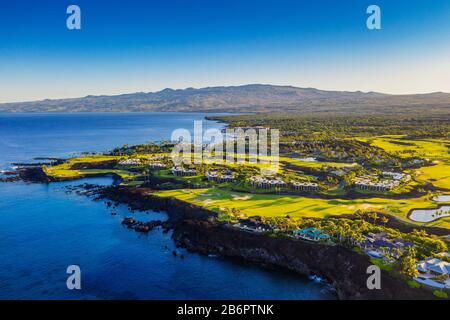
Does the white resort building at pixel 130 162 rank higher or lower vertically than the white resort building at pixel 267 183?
Result: higher

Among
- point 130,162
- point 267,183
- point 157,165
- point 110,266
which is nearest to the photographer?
point 110,266

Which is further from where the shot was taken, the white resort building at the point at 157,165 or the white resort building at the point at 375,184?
the white resort building at the point at 157,165

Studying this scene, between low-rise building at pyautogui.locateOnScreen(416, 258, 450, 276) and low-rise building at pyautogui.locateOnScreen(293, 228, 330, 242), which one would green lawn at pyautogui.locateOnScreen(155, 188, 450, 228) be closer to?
Result: low-rise building at pyautogui.locateOnScreen(293, 228, 330, 242)

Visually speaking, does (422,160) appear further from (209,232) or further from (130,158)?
(130,158)

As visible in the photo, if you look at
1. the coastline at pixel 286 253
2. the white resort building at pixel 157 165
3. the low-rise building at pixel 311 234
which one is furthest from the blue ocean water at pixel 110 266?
the white resort building at pixel 157 165

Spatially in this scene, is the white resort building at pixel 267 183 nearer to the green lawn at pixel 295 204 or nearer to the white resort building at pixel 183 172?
the green lawn at pixel 295 204

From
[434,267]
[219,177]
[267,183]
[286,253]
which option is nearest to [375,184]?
[267,183]

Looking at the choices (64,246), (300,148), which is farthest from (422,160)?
(64,246)

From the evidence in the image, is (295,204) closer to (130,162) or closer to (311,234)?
(311,234)

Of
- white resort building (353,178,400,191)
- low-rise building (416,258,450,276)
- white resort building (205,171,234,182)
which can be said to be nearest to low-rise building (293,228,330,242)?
low-rise building (416,258,450,276)

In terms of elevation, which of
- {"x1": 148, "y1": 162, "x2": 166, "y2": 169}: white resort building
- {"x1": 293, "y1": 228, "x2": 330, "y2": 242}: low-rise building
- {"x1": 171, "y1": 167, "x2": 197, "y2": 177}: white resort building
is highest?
{"x1": 148, "y1": 162, "x2": 166, "y2": 169}: white resort building

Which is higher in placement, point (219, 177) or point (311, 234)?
point (219, 177)
